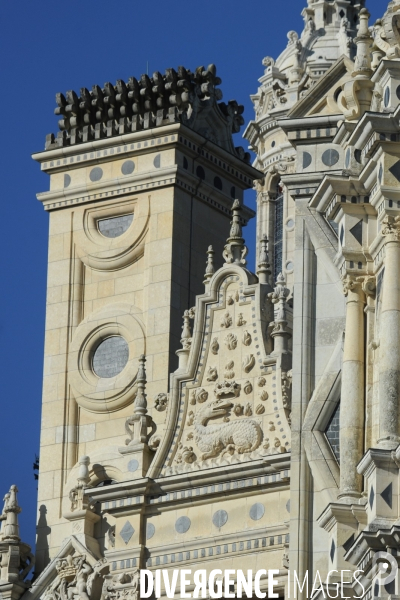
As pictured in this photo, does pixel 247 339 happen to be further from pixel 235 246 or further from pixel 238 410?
pixel 235 246

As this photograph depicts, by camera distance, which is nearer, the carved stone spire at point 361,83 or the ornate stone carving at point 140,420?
the carved stone spire at point 361,83

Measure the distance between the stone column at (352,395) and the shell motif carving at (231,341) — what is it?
15.5 feet

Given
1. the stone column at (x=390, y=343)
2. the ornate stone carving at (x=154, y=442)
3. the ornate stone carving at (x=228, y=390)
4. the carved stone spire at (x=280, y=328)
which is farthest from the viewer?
the ornate stone carving at (x=154, y=442)

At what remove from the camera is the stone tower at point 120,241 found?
29812 mm

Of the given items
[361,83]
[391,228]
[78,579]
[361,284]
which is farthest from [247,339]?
[391,228]

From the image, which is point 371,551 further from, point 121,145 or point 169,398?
point 121,145

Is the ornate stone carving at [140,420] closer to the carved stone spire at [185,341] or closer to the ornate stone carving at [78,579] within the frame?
the carved stone spire at [185,341]

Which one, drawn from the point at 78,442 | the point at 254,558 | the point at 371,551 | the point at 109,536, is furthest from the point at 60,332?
the point at 371,551

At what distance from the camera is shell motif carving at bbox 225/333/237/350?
27.8 meters

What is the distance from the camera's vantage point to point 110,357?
30.3m

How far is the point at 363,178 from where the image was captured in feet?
76.0

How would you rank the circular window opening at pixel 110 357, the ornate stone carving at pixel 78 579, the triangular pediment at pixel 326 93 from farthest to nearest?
the circular window opening at pixel 110 357
the ornate stone carving at pixel 78 579
the triangular pediment at pixel 326 93

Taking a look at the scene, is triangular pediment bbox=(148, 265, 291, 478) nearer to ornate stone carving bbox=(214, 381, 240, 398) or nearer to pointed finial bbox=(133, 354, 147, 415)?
ornate stone carving bbox=(214, 381, 240, 398)

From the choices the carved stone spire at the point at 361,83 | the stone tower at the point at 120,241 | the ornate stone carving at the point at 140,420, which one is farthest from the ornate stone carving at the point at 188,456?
the carved stone spire at the point at 361,83
